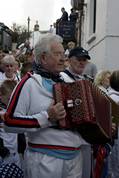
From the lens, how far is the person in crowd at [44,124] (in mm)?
3705

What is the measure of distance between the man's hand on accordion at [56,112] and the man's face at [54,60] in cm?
36

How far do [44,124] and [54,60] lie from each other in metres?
0.54

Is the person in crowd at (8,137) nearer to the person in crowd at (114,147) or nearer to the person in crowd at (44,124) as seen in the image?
the person in crowd at (114,147)

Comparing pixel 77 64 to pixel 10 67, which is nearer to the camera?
pixel 77 64

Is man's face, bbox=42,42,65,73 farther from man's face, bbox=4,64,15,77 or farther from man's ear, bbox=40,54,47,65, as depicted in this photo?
man's face, bbox=4,64,15,77

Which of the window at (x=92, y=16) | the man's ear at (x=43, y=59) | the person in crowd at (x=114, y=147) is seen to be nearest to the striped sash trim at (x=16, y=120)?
the man's ear at (x=43, y=59)

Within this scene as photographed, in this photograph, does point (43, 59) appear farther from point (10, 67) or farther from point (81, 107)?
point (10, 67)

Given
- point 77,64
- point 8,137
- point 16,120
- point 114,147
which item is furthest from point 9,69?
point 16,120

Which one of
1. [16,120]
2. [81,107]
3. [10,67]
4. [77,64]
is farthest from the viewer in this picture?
[10,67]

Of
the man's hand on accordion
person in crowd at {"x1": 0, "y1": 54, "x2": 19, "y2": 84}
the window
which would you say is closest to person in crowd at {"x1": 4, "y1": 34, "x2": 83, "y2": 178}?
the man's hand on accordion

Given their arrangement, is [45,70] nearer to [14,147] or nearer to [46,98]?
[46,98]

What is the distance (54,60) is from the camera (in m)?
3.86

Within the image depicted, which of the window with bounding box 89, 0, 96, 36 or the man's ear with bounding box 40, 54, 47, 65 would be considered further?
the window with bounding box 89, 0, 96, 36

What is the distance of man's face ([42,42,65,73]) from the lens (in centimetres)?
386
